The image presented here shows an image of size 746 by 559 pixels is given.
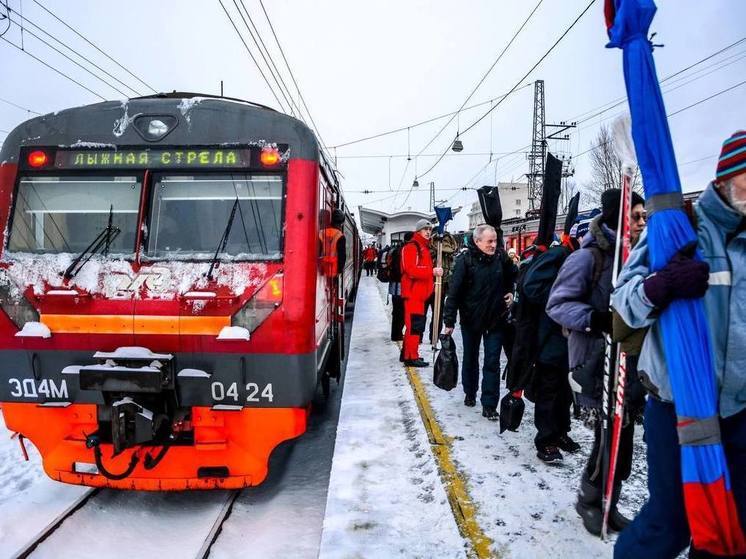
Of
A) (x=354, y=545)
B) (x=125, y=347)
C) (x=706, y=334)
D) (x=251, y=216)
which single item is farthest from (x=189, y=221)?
(x=706, y=334)

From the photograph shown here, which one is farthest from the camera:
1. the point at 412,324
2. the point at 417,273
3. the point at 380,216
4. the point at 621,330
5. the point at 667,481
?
the point at 380,216

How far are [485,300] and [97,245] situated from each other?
3.34 metres

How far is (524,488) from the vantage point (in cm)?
335

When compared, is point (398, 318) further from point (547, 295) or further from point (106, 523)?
point (106, 523)

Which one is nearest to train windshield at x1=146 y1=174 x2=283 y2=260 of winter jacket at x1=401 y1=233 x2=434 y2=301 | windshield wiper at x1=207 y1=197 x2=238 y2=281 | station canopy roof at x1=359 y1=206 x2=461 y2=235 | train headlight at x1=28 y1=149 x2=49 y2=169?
windshield wiper at x1=207 y1=197 x2=238 y2=281

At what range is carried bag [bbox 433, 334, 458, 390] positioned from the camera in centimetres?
471

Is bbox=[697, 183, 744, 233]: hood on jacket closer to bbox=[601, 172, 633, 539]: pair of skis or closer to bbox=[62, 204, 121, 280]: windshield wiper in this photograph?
bbox=[601, 172, 633, 539]: pair of skis

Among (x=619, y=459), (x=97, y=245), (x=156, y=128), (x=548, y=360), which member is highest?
(x=156, y=128)

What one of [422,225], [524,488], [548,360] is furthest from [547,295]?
[422,225]

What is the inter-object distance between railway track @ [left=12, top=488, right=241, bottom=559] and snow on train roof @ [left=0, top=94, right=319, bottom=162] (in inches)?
97.4

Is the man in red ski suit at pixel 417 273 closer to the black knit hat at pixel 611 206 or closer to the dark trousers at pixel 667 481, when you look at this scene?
the black knit hat at pixel 611 206

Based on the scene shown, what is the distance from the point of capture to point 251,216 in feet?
11.0

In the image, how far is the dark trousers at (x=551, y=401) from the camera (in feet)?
11.5

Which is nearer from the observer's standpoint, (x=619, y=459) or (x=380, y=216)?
(x=619, y=459)
